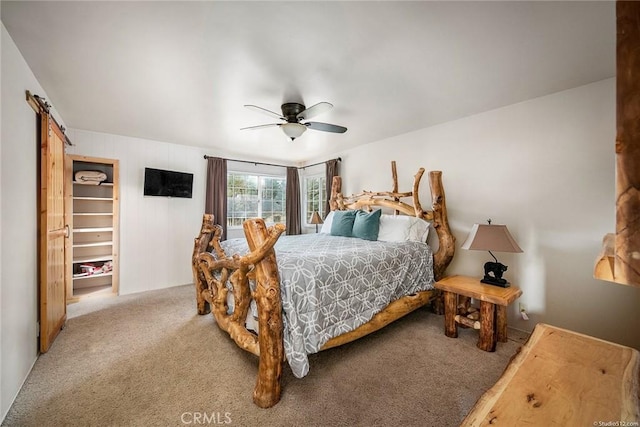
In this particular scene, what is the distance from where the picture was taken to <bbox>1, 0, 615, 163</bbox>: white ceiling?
1.54 m

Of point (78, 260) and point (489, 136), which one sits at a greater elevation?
point (489, 136)

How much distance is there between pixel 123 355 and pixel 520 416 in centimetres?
288

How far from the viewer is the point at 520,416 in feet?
3.00

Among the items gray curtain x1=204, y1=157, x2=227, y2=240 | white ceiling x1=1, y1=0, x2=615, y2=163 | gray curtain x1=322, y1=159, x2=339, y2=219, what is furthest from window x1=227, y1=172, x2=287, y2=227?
white ceiling x1=1, y1=0, x2=615, y2=163

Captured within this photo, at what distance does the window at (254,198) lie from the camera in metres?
5.23

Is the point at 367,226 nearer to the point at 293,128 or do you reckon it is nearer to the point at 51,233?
the point at 293,128

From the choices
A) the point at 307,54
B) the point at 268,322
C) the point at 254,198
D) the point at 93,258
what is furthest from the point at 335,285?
the point at 93,258

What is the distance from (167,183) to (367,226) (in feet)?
10.8

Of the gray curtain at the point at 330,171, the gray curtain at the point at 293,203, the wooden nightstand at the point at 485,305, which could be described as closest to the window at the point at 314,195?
the gray curtain at the point at 293,203

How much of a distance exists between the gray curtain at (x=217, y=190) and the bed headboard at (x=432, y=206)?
2.39 meters

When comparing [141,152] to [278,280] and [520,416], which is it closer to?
[278,280]

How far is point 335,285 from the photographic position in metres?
2.11

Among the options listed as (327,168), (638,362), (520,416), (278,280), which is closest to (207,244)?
(278,280)

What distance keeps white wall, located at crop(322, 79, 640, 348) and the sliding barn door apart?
419cm
